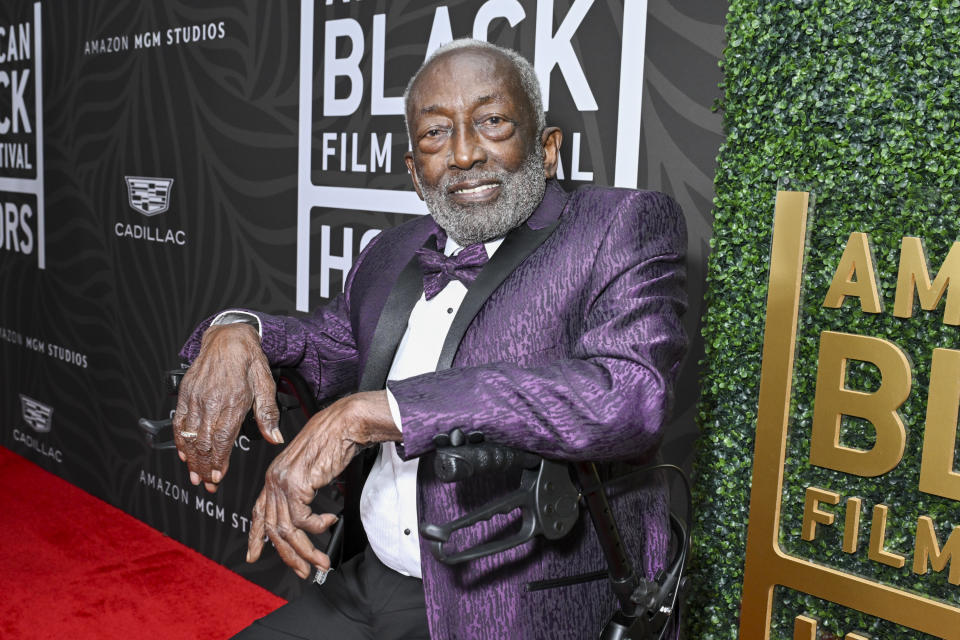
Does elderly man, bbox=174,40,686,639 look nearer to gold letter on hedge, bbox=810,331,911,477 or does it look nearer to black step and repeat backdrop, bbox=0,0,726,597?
gold letter on hedge, bbox=810,331,911,477

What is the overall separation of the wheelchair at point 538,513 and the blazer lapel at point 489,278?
10.3 inches

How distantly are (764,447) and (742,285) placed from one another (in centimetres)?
38

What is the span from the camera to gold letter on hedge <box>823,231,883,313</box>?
1849 millimetres

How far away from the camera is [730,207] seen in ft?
6.92

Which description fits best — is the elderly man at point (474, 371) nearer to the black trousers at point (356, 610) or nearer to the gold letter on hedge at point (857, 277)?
the black trousers at point (356, 610)

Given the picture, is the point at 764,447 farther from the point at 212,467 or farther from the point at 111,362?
the point at 111,362

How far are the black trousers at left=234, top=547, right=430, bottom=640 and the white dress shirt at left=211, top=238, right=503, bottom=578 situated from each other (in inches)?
1.9

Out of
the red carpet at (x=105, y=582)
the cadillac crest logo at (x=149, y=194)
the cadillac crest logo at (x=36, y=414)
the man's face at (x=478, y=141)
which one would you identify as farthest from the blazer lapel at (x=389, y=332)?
the cadillac crest logo at (x=36, y=414)

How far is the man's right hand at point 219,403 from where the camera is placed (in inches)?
65.3

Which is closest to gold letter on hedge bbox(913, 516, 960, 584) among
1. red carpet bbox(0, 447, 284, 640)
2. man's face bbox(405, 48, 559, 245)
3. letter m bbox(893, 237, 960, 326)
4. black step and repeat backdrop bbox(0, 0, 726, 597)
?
letter m bbox(893, 237, 960, 326)

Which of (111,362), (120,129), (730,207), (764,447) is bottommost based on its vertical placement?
(111,362)

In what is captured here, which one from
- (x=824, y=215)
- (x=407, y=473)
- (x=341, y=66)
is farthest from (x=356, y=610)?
(x=341, y=66)

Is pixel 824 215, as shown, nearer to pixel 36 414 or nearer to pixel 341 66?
pixel 341 66

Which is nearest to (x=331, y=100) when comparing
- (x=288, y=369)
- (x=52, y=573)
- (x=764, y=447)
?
(x=288, y=369)
